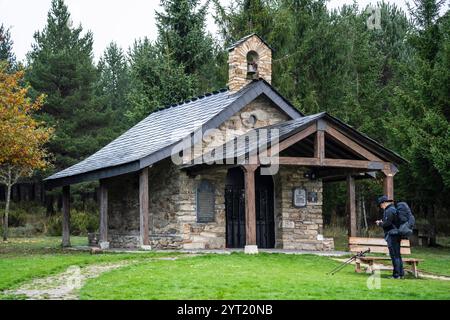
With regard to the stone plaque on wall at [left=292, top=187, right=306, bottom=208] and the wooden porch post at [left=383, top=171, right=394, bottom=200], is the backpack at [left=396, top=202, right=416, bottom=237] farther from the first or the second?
the stone plaque on wall at [left=292, top=187, right=306, bottom=208]

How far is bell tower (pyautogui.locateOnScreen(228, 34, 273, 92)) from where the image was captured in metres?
19.9

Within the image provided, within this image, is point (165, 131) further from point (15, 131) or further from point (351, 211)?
point (351, 211)

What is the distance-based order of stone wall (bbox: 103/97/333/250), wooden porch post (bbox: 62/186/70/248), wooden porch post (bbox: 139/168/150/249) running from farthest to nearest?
1. wooden porch post (bbox: 62/186/70/248)
2. stone wall (bbox: 103/97/333/250)
3. wooden porch post (bbox: 139/168/150/249)

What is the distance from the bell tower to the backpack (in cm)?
843

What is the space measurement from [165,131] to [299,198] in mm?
4490

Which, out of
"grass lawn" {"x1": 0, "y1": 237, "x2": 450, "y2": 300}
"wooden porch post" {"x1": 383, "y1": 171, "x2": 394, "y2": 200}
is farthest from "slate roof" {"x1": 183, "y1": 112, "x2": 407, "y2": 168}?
"grass lawn" {"x1": 0, "y1": 237, "x2": 450, "y2": 300}

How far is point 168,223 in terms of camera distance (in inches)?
730

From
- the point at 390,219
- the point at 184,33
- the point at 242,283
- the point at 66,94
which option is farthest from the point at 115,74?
the point at 242,283

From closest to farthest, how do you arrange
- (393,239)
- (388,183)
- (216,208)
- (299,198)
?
(393,239)
(388,183)
(216,208)
(299,198)

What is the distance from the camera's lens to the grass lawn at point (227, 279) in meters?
9.49

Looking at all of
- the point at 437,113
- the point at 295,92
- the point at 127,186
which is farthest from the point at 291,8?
the point at 127,186

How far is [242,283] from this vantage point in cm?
1056

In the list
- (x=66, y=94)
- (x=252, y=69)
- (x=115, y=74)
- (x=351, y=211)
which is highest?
(x=115, y=74)
